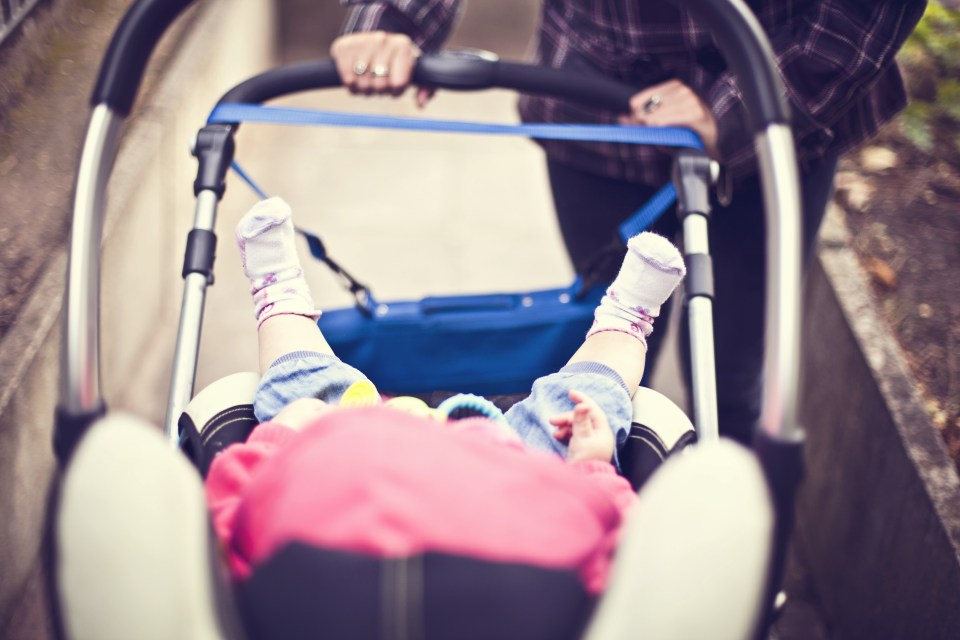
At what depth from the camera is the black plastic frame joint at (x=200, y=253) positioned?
118 cm

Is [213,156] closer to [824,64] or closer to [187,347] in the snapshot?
[187,347]

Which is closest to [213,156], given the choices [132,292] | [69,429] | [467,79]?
[467,79]

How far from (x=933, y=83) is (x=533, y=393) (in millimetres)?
1880

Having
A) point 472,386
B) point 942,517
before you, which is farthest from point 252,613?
point 942,517

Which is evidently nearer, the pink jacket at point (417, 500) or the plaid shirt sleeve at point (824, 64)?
the pink jacket at point (417, 500)

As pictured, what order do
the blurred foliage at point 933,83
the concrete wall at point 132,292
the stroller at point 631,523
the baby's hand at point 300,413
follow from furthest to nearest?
the blurred foliage at point 933,83
the concrete wall at point 132,292
the baby's hand at point 300,413
the stroller at point 631,523

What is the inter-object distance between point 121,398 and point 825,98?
166cm

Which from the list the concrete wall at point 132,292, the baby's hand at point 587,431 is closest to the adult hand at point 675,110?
the baby's hand at point 587,431

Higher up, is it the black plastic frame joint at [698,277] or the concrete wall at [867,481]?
the black plastic frame joint at [698,277]

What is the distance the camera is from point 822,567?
74.9 inches

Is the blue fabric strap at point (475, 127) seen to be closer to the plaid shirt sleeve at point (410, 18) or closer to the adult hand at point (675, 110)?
the adult hand at point (675, 110)

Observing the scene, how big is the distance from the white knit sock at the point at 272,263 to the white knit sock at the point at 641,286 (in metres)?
0.41

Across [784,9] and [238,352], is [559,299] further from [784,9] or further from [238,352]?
[238,352]

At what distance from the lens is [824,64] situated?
1.20m
